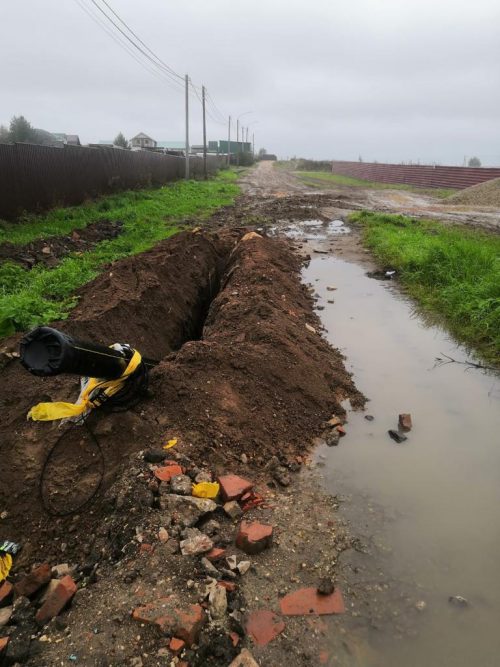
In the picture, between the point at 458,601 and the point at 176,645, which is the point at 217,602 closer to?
the point at 176,645

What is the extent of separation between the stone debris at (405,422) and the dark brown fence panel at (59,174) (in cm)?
1132

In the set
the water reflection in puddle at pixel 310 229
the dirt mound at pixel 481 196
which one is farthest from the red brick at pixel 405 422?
the dirt mound at pixel 481 196

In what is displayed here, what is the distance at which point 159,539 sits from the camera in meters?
2.58

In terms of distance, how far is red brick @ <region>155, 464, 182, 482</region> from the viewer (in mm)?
3012

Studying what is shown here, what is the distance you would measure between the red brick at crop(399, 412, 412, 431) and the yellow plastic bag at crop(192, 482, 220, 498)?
6.51 ft

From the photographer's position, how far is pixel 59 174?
14.2m

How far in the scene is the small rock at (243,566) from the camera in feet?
8.29

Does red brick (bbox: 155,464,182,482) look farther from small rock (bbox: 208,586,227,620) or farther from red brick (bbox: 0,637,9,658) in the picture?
red brick (bbox: 0,637,9,658)

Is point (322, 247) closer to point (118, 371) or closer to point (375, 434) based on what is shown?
point (375, 434)

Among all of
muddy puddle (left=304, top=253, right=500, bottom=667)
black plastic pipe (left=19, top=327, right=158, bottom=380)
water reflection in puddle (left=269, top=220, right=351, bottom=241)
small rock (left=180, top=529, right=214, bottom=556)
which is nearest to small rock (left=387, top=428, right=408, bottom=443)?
muddy puddle (left=304, top=253, right=500, bottom=667)

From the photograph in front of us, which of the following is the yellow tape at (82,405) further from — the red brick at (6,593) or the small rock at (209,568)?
the small rock at (209,568)

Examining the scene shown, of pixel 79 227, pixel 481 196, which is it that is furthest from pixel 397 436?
pixel 481 196

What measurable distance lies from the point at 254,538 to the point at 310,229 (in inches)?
512

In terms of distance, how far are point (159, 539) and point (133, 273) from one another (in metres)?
4.99
